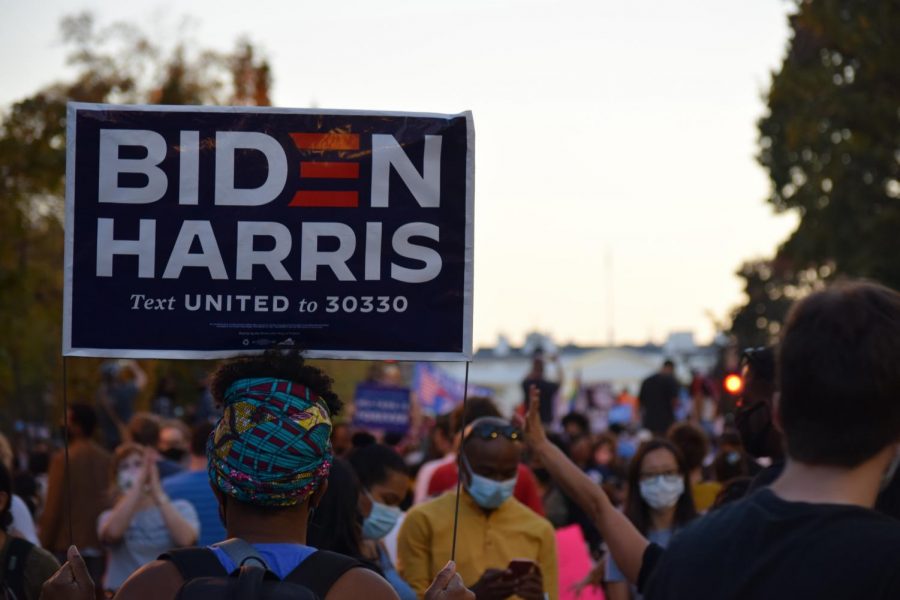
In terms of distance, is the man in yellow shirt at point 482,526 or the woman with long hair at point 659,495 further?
the woman with long hair at point 659,495

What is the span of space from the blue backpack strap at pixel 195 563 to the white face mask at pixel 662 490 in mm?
4698

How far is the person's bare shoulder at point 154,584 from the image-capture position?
356 cm

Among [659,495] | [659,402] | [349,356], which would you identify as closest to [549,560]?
[659,495]

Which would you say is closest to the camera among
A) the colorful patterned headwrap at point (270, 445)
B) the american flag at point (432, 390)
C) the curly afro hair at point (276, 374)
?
the colorful patterned headwrap at point (270, 445)

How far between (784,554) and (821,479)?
6.6 inches

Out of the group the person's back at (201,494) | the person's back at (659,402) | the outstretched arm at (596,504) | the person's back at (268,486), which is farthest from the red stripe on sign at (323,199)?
the person's back at (659,402)

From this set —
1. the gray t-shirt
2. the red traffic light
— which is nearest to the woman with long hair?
the gray t-shirt

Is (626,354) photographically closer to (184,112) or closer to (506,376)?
(506,376)

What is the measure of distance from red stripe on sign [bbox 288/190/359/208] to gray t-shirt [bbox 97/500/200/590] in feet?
15.4

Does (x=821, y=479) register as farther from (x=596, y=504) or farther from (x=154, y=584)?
(x=596, y=504)

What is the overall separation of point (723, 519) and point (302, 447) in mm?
1273

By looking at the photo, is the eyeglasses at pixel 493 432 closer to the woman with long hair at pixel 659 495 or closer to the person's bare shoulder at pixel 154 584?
the woman with long hair at pixel 659 495

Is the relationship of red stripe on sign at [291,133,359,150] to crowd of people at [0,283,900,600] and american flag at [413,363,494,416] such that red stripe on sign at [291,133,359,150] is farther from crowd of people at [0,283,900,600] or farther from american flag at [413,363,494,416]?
american flag at [413,363,494,416]

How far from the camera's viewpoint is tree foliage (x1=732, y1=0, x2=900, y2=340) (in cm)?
2486
